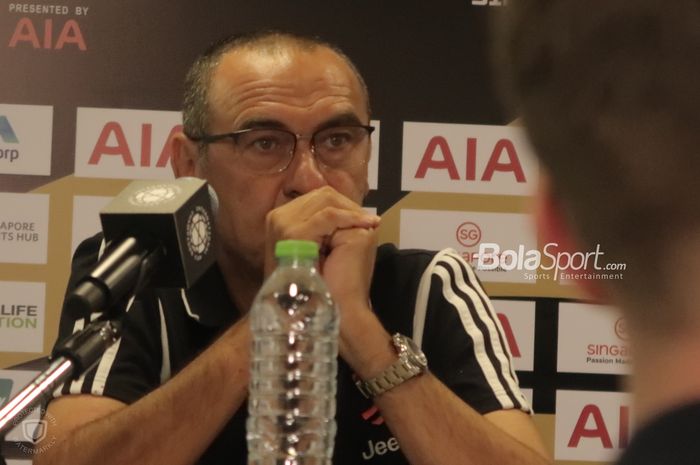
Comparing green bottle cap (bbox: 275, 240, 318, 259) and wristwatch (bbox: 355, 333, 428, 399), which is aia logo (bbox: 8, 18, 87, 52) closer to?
wristwatch (bbox: 355, 333, 428, 399)

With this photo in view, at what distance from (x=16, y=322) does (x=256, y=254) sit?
1350 mm

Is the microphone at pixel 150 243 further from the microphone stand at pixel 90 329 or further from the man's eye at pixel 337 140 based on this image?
the man's eye at pixel 337 140

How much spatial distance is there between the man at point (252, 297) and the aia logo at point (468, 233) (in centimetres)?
104

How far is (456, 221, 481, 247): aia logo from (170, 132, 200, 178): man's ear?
1185mm

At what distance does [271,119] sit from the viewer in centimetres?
202

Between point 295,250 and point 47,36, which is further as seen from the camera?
A: point 47,36

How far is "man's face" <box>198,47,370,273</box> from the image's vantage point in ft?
6.59

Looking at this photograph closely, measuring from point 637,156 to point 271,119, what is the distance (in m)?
1.39

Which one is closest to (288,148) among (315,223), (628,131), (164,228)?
(315,223)

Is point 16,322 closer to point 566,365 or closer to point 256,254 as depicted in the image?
point 256,254

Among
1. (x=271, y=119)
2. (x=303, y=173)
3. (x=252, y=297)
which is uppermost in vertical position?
(x=271, y=119)

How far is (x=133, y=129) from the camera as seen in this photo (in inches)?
123

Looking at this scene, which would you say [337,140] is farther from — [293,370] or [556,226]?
[556,226]

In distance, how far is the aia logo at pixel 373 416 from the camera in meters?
1.95
